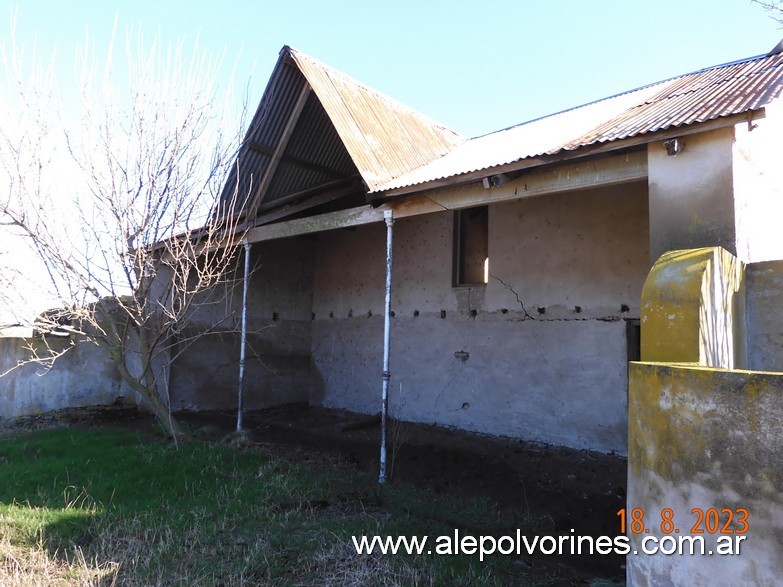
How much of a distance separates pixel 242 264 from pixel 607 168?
827 centimetres

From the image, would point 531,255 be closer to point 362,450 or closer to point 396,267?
point 396,267

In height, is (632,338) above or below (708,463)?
above

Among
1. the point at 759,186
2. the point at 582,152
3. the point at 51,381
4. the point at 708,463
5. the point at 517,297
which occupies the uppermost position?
the point at 582,152

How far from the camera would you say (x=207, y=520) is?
458cm

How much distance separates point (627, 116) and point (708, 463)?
4607 mm

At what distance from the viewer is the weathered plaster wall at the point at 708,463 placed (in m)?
2.07

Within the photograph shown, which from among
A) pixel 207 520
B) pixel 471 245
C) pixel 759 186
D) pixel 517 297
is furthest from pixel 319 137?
pixel 759 186

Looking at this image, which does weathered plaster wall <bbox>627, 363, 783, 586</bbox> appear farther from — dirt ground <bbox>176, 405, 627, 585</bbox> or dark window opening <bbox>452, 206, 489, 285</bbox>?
dark window opening <bbox>452, 206, 489, 285</bbox>

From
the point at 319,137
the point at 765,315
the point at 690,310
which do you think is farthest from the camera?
the point at 319,137

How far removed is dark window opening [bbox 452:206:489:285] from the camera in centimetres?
963

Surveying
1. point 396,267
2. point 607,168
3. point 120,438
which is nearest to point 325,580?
point 607,168

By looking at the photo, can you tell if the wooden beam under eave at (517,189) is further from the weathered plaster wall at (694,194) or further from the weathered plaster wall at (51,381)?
the weathered plaster wall at (51,381)

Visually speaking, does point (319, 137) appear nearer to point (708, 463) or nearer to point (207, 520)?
point (207, 520)

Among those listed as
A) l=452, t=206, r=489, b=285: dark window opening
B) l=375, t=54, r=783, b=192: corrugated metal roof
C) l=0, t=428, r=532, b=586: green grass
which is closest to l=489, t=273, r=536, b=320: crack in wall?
l=452, t=206, r=489, b=285: dark window opening
